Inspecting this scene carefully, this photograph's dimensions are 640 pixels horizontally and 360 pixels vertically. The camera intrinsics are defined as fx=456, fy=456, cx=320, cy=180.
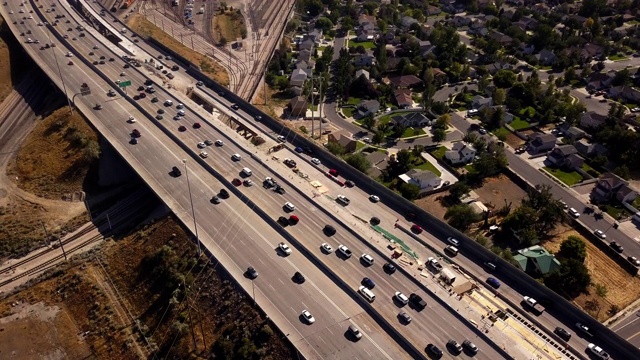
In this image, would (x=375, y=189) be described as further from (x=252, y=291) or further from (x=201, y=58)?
(x=201, y=58)

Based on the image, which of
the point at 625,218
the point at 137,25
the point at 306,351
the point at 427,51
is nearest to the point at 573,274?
the point at 625,218

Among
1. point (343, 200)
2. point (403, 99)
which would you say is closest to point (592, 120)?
point (403, 99)

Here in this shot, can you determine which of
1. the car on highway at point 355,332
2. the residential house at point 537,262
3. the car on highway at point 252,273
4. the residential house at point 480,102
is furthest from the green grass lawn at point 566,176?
the car on highway at point 252,273

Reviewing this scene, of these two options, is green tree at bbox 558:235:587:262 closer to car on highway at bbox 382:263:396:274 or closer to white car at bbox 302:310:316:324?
car on highway at bbox 382:263:396:274

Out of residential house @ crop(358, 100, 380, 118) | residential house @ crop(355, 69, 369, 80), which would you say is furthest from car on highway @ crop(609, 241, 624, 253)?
residential house @ crop(355, 69, 369, 80)

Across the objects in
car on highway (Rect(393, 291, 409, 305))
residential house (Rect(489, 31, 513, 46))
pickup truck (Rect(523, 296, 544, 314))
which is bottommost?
pickup truck (Rect(523, 296, 544, 314))
